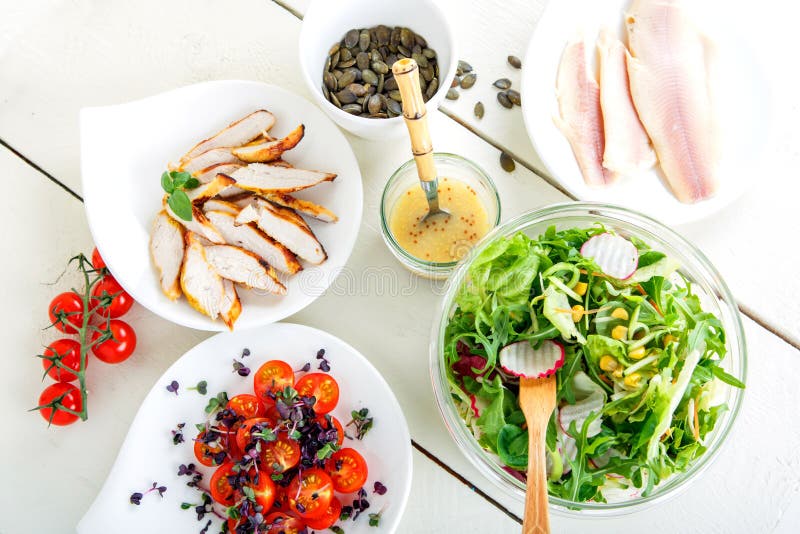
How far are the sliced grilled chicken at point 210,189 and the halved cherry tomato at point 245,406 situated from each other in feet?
1.61

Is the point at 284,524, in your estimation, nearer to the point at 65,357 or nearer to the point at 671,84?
the point at 65,357

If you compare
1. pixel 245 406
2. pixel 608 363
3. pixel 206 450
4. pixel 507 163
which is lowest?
pixel 206 450

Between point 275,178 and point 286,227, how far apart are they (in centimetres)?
12

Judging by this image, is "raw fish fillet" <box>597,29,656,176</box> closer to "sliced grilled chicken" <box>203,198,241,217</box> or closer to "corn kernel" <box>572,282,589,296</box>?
"corn kernel" <box>572,282,589,296</box>

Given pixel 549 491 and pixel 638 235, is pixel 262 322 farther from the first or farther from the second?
pixel 638 235

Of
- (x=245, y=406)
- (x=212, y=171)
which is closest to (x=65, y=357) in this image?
(x=245, y=406)

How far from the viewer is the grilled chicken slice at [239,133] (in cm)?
160

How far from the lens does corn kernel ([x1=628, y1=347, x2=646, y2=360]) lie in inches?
47.9

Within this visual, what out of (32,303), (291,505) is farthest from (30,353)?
(291,505)

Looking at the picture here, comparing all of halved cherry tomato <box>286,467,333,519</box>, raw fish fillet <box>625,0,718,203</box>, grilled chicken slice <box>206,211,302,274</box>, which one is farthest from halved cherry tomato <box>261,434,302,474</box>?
raw fish fillet <box>625,0,718,203</box>

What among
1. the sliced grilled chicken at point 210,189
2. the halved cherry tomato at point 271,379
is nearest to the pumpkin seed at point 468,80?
the sliced grilled chicken at point 210,189

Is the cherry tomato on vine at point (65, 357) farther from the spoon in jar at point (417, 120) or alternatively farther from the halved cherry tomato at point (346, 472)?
the spoon in jar at point (417, 120)

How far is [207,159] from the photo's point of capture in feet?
5.24

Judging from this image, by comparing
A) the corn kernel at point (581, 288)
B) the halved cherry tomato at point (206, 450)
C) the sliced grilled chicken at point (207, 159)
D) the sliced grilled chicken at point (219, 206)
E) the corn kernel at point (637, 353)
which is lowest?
the halved cherry tomato at point (206, 450)
